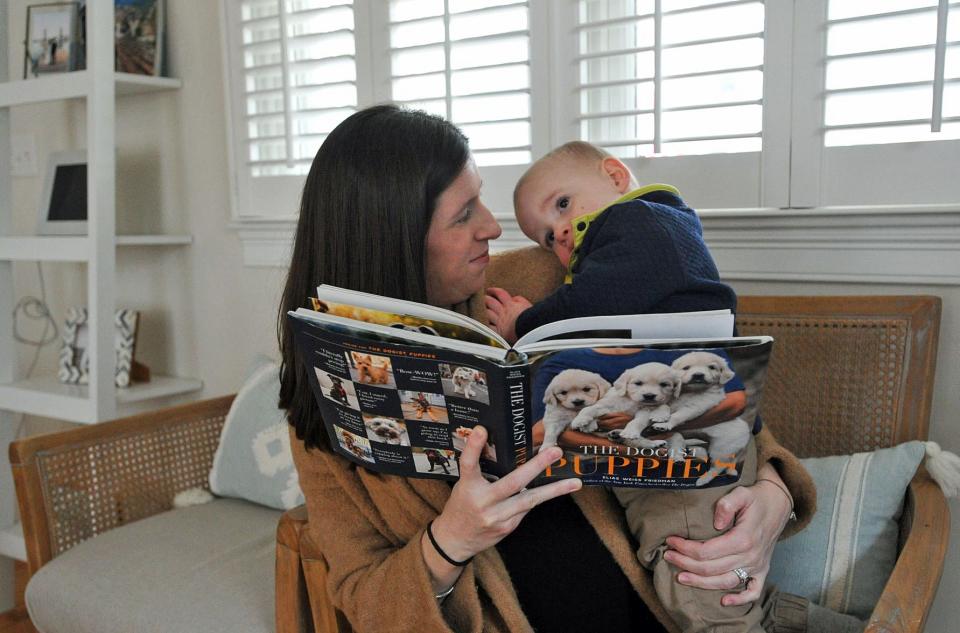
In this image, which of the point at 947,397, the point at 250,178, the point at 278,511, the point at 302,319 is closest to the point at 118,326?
the point at 250,178

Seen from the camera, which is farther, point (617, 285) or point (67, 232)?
point (67, 232)

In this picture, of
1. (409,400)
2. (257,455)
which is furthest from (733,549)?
(257,455)

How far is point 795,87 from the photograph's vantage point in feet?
4.61

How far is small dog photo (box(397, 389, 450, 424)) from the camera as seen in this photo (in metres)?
0.84

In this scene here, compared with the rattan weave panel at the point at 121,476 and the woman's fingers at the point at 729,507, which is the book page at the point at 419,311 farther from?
the rattan weave panel at the point at 121,476

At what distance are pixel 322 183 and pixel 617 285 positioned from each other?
0.40m

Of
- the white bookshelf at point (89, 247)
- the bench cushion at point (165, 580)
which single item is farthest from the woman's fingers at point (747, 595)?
the white bookshelf at point (89, 247)

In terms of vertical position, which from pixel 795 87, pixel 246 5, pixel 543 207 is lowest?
pixel 543 207

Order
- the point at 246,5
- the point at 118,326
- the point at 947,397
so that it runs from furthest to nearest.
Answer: the point at 118,326 < the point at 246,5 < the point at 947,397

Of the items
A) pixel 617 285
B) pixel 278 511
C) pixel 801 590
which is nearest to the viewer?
pixel 617 285

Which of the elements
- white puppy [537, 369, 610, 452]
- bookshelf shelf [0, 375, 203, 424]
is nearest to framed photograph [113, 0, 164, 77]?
bookshelf shelf [0, 375, 203, 424]

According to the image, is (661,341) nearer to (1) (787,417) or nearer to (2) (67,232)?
(1) (787,417)

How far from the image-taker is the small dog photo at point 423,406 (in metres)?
0.84

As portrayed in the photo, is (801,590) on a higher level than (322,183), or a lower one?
lower
